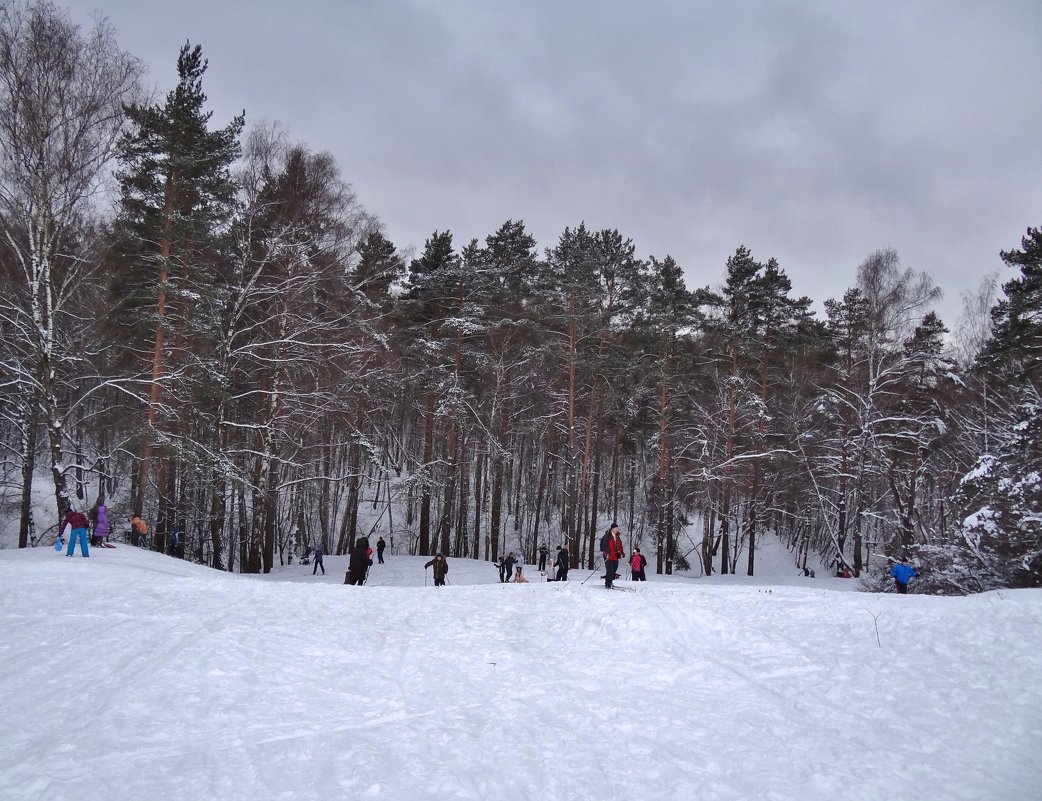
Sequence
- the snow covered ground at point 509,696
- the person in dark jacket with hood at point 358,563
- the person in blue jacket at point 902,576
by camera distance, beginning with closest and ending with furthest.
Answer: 1. the snow covered ground at point 509,696
2. the person in blue jacket at point 902,576
3. the person in dark jacket with hood at point 358,563

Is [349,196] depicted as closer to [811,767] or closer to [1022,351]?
[811,767]

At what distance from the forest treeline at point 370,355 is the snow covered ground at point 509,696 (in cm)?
613

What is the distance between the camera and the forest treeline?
49.3ft

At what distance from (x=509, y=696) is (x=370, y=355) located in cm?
1784

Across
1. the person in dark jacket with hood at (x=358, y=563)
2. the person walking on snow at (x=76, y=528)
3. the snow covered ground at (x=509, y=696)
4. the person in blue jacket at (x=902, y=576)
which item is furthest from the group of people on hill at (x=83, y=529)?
the person in blue jacket at (x=902, y=576)

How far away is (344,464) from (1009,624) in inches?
1626

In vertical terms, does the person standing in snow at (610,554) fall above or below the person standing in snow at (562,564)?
above

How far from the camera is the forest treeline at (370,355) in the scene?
15031mm

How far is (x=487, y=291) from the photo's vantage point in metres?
27.0

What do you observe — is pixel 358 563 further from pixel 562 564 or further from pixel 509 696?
pixel 509 696

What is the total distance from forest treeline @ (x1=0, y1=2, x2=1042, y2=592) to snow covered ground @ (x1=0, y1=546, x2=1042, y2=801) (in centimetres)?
613

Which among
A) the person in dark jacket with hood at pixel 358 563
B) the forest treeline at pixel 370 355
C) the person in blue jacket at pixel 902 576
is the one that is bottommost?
the person in dark jacket with hood at pixel 358 563

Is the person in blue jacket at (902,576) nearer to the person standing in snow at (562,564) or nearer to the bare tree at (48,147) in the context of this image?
the person standing in snow at (562,564)

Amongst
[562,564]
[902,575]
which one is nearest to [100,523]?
[562,564]
